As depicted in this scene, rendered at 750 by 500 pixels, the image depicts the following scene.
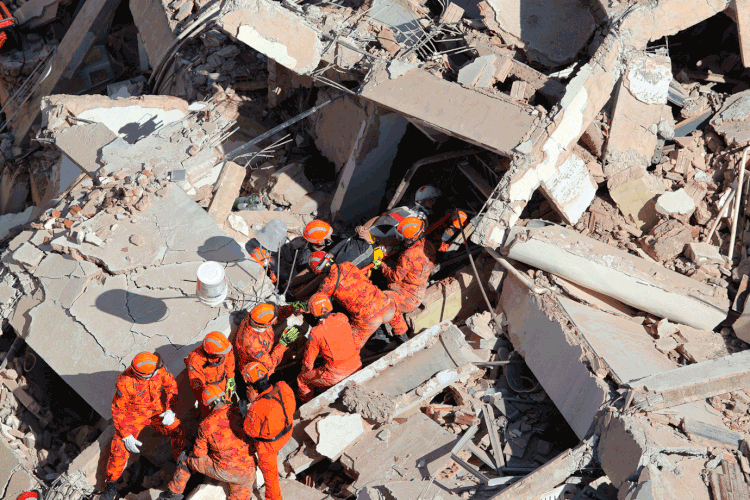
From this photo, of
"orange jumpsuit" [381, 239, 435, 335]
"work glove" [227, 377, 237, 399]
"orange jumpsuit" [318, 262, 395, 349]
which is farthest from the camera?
"orange jumpsuit" [381, 239, 435, 335]

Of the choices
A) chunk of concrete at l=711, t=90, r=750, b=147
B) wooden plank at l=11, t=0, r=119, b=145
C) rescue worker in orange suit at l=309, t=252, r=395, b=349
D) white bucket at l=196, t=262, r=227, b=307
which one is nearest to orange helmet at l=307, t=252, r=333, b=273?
rescue worker in orange suit at l=309, t=252, r=395, b=349

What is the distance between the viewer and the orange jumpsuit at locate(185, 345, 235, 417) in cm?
534

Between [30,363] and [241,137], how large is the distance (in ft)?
12.9

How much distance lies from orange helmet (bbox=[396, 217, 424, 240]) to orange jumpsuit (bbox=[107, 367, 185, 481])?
8.81 feet

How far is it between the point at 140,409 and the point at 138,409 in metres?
0.02

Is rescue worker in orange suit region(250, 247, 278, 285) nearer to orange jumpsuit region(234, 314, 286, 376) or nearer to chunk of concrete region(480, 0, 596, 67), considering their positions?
orange jumpsuit region(234, 314, 286, 376)

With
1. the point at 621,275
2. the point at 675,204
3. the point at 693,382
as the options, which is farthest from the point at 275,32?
the point at 693,382

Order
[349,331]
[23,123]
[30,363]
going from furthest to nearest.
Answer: [23,123], [30,363], [349,331]

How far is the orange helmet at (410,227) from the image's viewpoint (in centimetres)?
630

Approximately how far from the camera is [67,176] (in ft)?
27.2

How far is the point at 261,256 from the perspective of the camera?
260 inches

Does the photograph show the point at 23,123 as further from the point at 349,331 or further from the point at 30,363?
the point at 349,331

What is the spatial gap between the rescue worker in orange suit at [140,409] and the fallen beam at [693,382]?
13.1 ft

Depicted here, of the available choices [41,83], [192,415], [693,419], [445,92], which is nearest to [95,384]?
[192,415]
